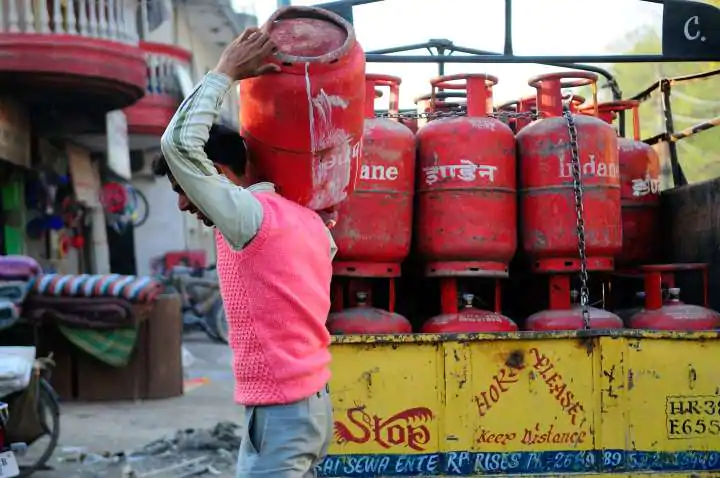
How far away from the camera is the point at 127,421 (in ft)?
26.8

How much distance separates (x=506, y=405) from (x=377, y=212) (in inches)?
40.0

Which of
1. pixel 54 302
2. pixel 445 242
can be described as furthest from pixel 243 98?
pixel 54 302

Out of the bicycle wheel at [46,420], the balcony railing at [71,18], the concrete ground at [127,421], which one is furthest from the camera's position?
the balcony railing at [71,18]

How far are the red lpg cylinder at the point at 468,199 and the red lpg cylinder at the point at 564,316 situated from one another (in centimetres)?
27

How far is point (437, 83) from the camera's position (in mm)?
4531

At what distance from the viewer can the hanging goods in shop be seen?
13.5 feet

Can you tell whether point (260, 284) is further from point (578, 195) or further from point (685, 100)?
point (685, 100)

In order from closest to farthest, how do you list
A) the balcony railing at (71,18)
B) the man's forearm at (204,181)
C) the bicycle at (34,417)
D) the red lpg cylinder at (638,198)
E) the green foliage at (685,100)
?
the man's forearm at (204,181) → the red lpg cylinder at (638,198) → the bicycle at (34,417) → the balcony railing at (71,18) → the green foliage at (685,100)

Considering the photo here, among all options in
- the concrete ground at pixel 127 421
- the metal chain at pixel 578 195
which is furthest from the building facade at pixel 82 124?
the metal chain at pixel 578 195

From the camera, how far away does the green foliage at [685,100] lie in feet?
53.6

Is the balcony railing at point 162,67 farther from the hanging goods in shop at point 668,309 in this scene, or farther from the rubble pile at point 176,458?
the hanging goods in shop at point 668,309

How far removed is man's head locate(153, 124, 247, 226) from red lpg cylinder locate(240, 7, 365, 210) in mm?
103

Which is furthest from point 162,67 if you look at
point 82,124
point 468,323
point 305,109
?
point 305,109

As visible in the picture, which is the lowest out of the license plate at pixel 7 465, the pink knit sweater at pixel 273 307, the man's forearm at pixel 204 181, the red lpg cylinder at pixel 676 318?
the license plate at pixel 7 465
